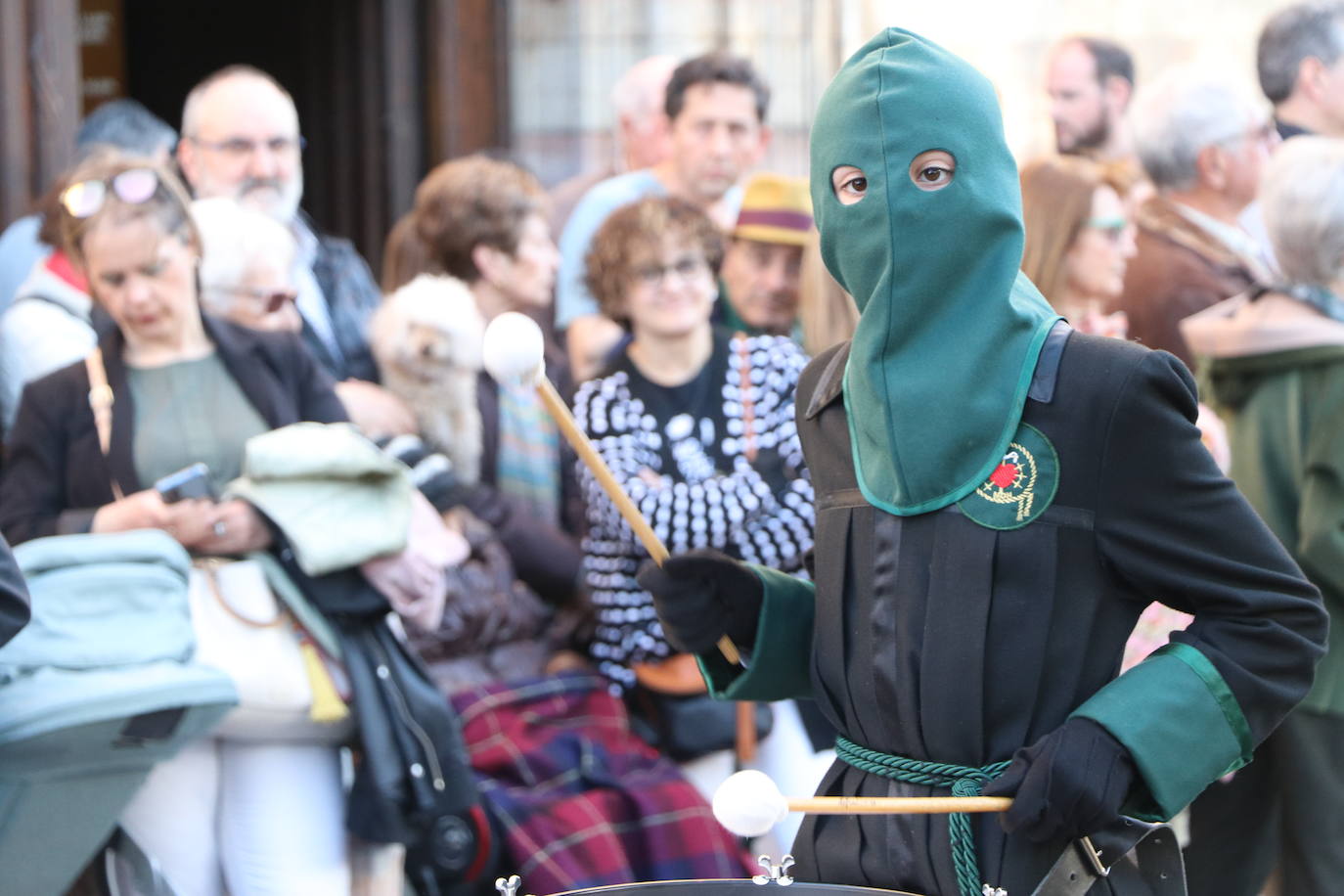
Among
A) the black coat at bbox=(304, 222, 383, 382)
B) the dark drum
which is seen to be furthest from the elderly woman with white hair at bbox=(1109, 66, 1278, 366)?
the dark drum

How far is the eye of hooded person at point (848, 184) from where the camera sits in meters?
2.15

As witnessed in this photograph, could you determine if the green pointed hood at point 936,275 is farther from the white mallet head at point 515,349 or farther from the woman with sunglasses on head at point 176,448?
the woman with sunglasses on head at point 176,448

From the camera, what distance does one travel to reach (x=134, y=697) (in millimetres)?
3018

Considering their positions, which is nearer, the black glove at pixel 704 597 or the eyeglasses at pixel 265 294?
the black glove at pixel 704 597

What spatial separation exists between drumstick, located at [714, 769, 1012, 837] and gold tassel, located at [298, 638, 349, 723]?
5.10ft

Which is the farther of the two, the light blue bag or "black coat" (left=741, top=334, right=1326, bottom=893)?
the light blue bag

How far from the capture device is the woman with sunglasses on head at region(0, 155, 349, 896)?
3.34 metres

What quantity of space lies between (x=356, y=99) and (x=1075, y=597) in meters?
5.51

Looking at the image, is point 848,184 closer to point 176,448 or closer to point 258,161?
point 176,448

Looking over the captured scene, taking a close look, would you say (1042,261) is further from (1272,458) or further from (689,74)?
(689,74)

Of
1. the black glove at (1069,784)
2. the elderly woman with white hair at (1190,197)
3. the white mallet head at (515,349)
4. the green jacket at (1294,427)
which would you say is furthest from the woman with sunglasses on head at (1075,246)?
the black glove at (1069,784)

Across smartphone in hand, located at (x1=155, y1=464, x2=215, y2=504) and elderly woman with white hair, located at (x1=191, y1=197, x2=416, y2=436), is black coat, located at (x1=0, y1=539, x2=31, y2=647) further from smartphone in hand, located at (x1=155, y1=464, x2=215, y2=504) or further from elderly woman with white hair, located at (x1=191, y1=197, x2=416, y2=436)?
elderly woman with white hair, located at (x1=191, y1=197, x2=416, y2=436)

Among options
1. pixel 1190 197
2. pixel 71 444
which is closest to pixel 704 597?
pixel 71 444

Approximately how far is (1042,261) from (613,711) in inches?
61.0
